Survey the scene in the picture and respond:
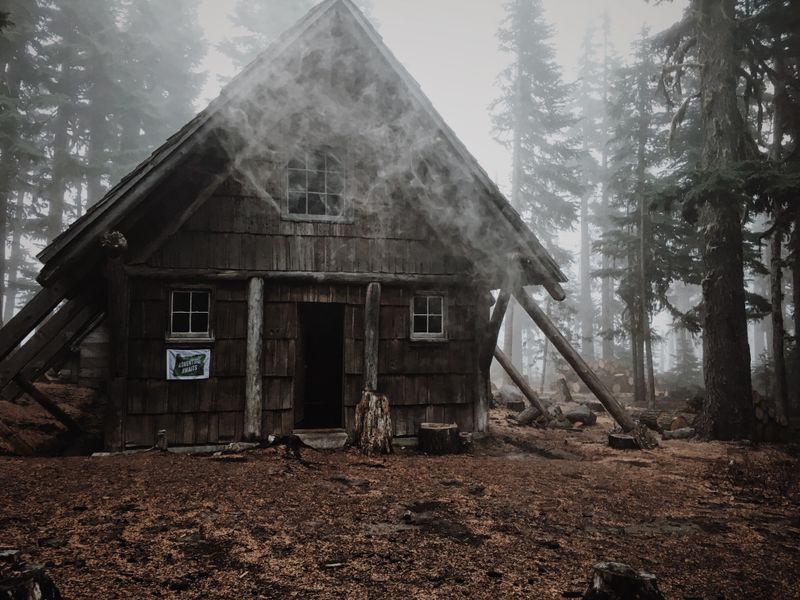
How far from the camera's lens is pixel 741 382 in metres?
9.48

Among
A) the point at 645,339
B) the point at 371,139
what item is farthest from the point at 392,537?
the point at 645,339

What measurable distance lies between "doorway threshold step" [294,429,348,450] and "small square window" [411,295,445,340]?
2.54m

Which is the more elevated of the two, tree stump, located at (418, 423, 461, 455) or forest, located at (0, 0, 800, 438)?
forest, located at (0, 0, 800, 438)

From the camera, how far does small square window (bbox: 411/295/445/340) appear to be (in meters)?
9.08

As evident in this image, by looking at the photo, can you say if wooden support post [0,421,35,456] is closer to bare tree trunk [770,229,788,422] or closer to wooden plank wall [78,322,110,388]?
wooden plank wall [78,322,110,388]

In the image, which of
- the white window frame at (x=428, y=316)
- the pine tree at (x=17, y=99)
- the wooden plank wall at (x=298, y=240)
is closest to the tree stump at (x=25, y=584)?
the wooden plank wall at (x=298, y=240)

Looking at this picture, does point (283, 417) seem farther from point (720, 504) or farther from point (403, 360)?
point (720, 504)

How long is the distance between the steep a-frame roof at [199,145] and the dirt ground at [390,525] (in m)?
3.29

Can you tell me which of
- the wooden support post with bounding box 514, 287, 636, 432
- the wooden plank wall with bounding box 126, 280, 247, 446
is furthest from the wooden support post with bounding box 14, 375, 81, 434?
the wooden support post with bounding box 514, 287, 636, 432

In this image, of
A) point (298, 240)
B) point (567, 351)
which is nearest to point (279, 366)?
point (298, 240)

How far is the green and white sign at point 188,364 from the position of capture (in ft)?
25.2

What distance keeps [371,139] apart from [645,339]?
44.3 ft

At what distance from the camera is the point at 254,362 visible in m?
7.97

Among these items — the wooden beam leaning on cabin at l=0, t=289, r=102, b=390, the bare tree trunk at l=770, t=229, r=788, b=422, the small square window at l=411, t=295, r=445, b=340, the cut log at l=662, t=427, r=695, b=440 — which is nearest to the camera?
the wooden beam leaning on cabin at l=0, t=289, r=102, b=390
